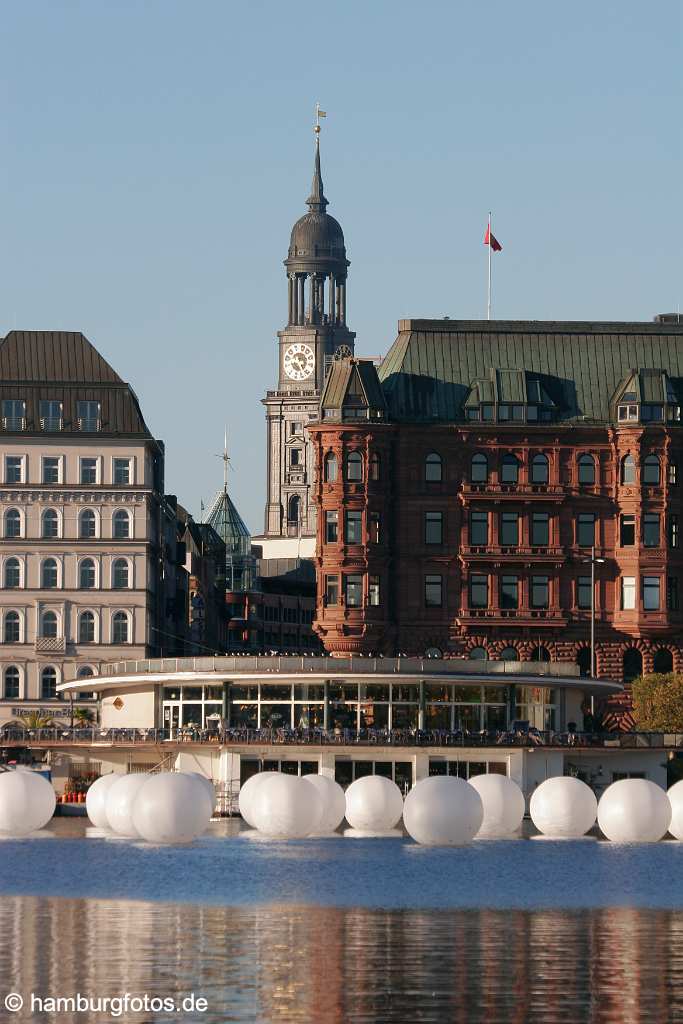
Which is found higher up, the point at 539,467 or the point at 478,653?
the point at 539,467

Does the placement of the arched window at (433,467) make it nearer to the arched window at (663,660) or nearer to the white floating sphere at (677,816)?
the arched window at (663,660)

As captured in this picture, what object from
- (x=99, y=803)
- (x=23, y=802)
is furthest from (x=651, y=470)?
(x=23, y=802)

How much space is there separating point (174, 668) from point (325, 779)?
42.0m

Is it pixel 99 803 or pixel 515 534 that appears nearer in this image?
pixel 99 803

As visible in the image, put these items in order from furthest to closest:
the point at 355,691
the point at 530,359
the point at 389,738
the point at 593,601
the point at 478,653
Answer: the point at 530,359, the point at 478,653, the point at 593,601, the point at 355,691, the point at 389,738

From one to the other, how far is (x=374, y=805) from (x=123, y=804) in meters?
12.3

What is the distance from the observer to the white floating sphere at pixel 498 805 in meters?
123

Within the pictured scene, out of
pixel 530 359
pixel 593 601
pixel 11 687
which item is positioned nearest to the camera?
pixel 593 601

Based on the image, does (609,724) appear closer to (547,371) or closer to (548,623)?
(548,623)

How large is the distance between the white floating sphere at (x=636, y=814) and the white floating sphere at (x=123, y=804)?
2159 cm

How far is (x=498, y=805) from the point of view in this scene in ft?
404

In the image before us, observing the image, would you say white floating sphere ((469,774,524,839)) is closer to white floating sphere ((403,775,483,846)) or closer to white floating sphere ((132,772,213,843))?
white floating sphere ((403,775,483,846))

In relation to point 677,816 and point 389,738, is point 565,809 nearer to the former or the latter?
point 677,816

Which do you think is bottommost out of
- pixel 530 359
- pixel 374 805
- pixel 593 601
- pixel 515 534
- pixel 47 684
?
pixel 374 805
